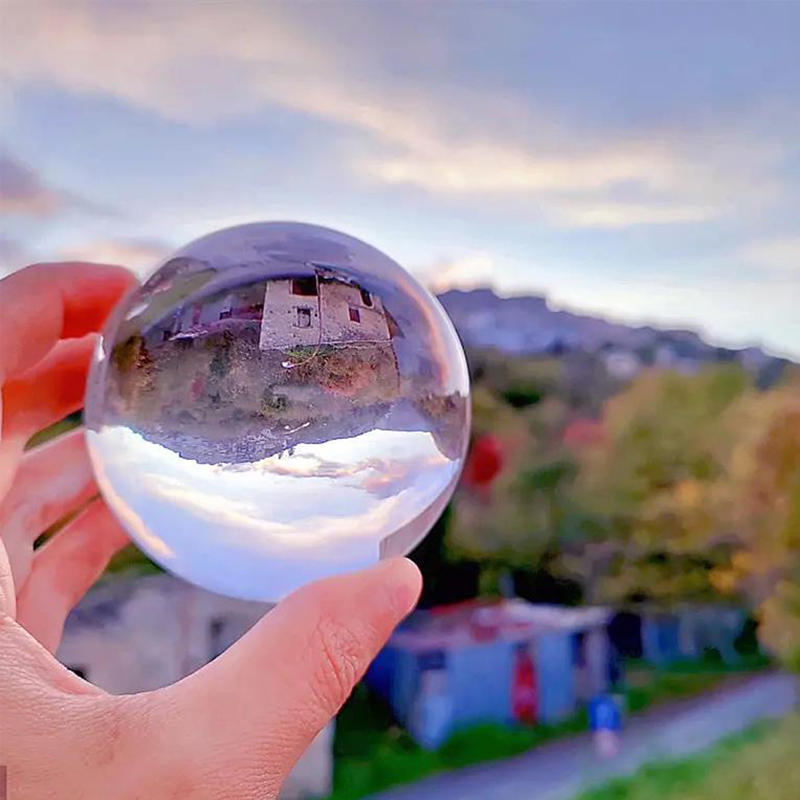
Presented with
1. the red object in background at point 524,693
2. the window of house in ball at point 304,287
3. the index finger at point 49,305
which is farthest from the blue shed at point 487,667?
the window of house in ball at point 304,287

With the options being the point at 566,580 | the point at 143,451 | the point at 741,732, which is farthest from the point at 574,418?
the point at 143,451

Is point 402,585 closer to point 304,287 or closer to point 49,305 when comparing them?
point 304,287

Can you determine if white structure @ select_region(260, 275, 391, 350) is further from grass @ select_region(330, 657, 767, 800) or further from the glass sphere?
grass @ select_region(330, 657, 767, 800)

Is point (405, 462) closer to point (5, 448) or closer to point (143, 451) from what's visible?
point (143, 451)

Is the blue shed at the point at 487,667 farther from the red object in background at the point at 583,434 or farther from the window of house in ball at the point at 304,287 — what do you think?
the window of house in ball at the point at 304,287

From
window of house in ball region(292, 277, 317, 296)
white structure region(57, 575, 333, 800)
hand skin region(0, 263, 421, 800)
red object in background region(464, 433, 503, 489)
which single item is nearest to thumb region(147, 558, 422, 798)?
hand skin region(0, 263, 421, 800)

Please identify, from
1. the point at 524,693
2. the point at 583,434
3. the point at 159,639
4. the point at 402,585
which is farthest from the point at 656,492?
the point at 402,585
